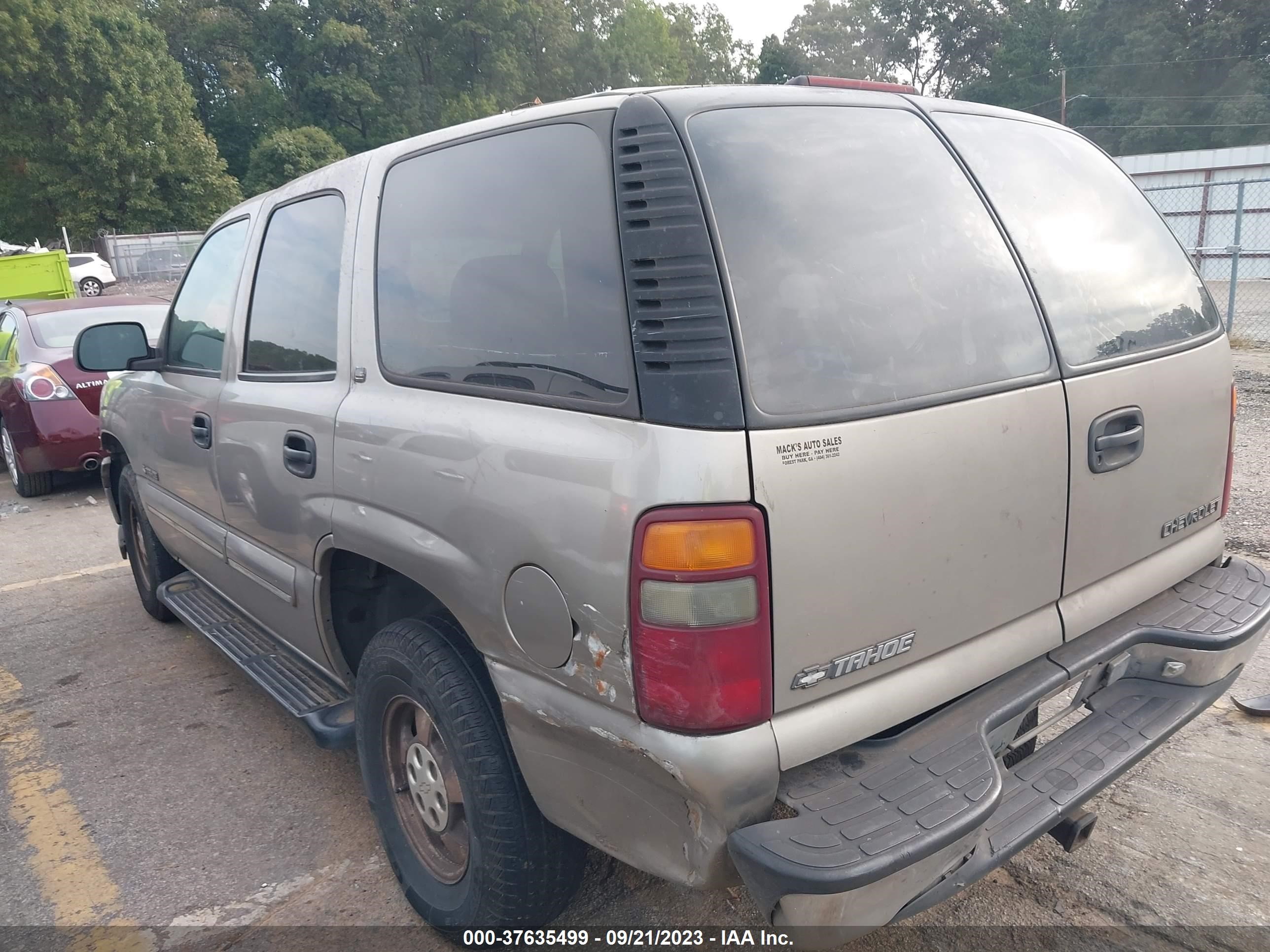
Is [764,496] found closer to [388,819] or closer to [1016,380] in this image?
[1016,380]

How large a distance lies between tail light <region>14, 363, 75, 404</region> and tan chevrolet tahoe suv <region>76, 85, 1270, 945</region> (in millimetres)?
5656

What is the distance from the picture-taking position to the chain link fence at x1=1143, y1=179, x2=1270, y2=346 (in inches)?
550

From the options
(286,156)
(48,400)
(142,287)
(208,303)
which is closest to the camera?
(208,303)

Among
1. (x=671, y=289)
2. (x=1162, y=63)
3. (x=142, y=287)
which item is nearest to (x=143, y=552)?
(x=671, y=289)

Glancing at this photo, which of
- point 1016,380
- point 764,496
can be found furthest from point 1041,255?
point 764,496

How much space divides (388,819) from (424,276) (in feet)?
4.93

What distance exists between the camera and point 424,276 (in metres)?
2.45

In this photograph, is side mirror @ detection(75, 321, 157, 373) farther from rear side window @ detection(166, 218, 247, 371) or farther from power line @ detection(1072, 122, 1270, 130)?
power line @ detection(1072, 122, 1270, 130)

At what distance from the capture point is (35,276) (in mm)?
16141

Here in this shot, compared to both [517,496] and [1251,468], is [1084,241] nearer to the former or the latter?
[517,496]

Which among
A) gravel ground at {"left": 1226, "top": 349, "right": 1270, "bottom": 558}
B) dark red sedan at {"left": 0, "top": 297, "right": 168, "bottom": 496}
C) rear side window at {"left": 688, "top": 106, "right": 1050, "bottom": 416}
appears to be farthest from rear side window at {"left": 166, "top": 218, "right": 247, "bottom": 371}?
gravel ground at {"left": 1226, "top": 349, "right": 1270, "bottom": 558}

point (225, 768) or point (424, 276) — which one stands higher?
point (424, 276)

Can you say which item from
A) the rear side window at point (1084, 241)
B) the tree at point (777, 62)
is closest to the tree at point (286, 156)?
the tree at point (777, 62)

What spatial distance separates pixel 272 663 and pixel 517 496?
1.83 meters
